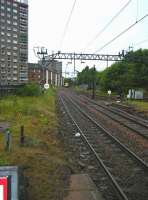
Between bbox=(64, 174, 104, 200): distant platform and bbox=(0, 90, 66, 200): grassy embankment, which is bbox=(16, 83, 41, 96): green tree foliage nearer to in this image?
bbox=(0, 90, 66, 200): grassy embankment

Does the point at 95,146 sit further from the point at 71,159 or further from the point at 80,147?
the point at 71,159

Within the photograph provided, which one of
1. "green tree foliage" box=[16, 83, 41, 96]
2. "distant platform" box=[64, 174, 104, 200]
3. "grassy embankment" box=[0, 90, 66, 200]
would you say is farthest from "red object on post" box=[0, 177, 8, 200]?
"green tree foliage" box=[16, 83, 41, 96]

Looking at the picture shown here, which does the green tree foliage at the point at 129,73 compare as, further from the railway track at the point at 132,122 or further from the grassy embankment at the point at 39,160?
the grassy embankment at the point at 39,160

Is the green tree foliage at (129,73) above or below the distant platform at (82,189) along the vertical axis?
above

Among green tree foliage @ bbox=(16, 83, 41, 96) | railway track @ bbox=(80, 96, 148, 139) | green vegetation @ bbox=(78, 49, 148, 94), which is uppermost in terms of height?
green vegetation @ bbox=(78, 49, 148, 94)

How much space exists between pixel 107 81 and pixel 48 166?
65.0 m

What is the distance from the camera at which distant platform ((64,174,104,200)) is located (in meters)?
8.02

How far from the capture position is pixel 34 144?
46.3 feet

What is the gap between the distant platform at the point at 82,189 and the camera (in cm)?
802

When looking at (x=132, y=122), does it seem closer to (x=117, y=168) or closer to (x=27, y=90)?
(x=117, y=168)

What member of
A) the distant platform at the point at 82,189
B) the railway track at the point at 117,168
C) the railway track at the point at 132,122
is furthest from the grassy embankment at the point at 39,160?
the railway track at the point at 132,122

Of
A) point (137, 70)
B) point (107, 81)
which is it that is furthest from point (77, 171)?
point (107, 81)

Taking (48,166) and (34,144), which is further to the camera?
(34,144)

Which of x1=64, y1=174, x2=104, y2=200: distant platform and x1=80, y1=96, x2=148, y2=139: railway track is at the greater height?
x1=64, y1=174, x2=104, y2=200: distant platform
